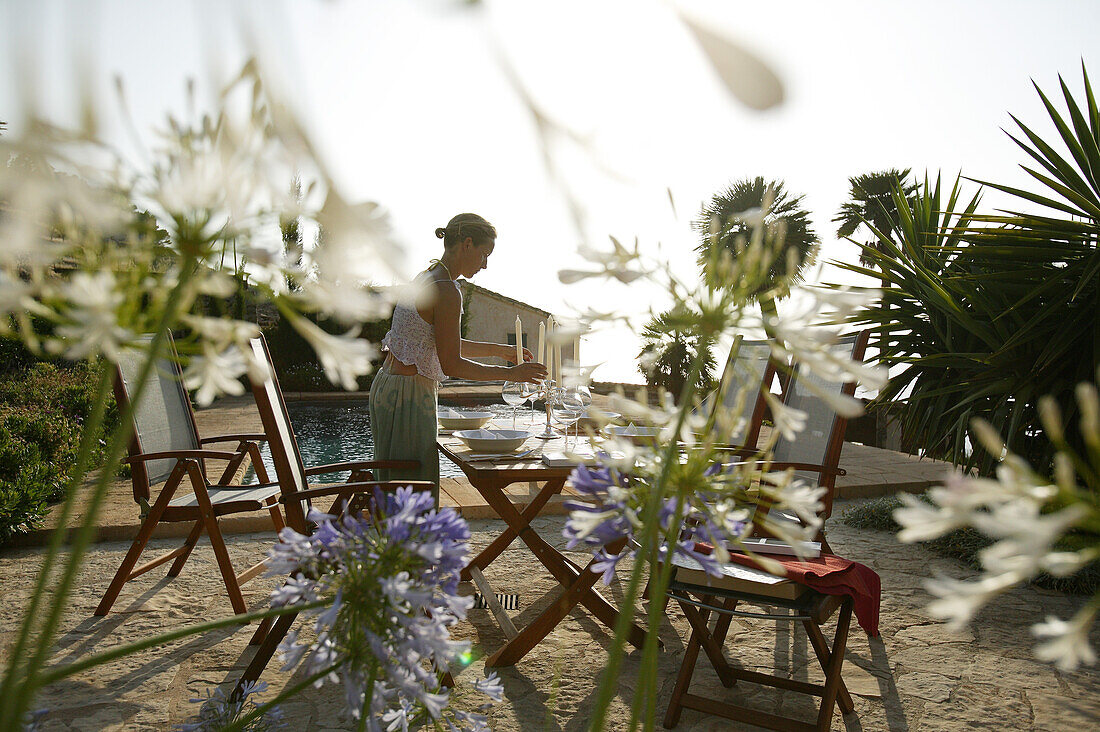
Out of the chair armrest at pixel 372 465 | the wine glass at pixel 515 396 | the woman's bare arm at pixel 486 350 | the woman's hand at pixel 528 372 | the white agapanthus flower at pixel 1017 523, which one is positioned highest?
the woman's bare arm at pixel 486 350

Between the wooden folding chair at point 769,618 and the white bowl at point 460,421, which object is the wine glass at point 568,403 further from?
the wooden folding chair at point 769,618

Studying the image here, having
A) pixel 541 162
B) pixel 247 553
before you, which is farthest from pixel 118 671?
pixel 541 162

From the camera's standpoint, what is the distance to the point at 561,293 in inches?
18.8

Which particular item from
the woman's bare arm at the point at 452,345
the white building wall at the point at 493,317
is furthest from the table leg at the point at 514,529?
the white building wall at the point at 493,317

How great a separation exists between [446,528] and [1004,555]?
49 cm

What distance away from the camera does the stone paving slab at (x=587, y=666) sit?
223 cm

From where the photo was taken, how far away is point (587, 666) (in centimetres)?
262

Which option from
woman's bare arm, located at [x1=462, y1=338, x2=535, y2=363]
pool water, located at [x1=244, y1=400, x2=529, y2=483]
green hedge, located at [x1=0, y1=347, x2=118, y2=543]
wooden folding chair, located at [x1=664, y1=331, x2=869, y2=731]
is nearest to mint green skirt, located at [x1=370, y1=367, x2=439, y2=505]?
woman's bare arm, located at [x1=462, y1=338, x2=535, y2=363]

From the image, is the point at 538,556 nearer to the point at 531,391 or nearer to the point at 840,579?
the point at 531,391

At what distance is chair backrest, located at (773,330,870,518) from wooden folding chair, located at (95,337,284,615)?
218 centimetres

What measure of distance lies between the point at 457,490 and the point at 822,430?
2.84m

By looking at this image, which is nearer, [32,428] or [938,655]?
[938,655]

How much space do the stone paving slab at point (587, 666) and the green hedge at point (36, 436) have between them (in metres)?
0.28

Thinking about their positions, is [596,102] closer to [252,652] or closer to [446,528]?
[446,528]
